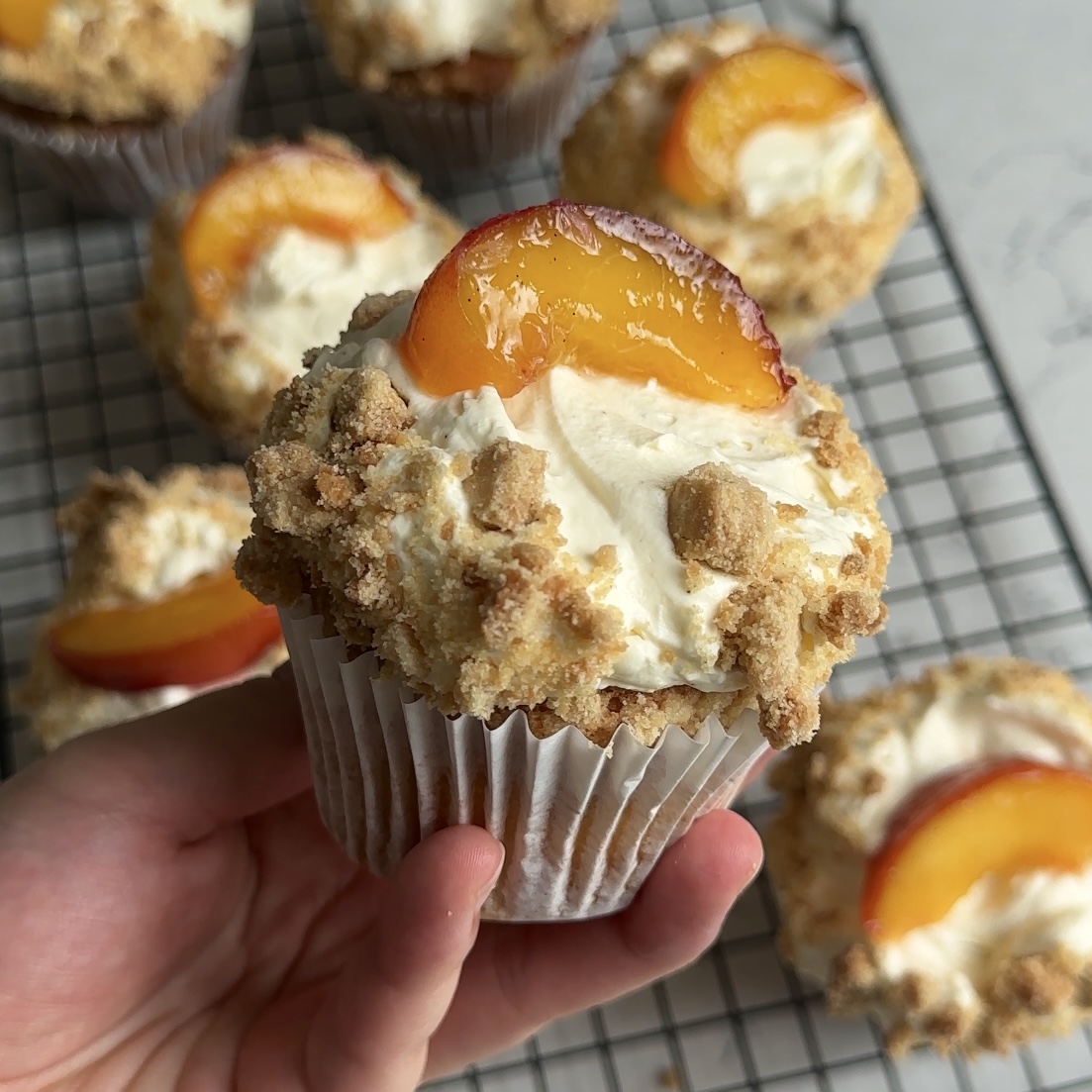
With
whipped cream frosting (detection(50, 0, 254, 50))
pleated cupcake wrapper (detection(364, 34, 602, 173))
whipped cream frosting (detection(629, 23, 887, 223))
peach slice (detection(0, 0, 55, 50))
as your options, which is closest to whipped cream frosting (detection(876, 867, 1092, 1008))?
whipped cream frosting (detection(629, 23, 887, 223))

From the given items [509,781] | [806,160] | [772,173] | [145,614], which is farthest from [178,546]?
[806,160]

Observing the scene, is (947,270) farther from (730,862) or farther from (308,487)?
(308,487)

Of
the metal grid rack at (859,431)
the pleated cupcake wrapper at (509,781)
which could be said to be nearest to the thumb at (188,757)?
the pleated cupcake wrapper at (509,781)

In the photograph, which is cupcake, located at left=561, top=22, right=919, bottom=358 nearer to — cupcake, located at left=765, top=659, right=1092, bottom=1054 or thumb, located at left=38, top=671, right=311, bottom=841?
cupcake, located at left=765, top=659, right=1092, bottom=1054

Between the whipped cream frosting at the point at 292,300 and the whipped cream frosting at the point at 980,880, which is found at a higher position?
the whipped cream frosting at the point at 292,300

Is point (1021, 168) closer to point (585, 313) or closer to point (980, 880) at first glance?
point (980, 880)

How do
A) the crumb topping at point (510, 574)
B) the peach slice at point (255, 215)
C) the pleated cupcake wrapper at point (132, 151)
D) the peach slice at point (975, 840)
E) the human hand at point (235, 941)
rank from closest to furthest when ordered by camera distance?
the crumb topping at point (510, 574), the human hand at point (235, 941), the peach slice at point (975, 840), the peach slice at point (255, 215), the pleated cupcake wrapper at point (132, 151)

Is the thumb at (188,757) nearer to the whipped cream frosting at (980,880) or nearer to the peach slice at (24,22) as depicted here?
the whipped cream frosting at (980,880)

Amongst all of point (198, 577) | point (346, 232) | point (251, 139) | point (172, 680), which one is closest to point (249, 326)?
point (346, 232)
